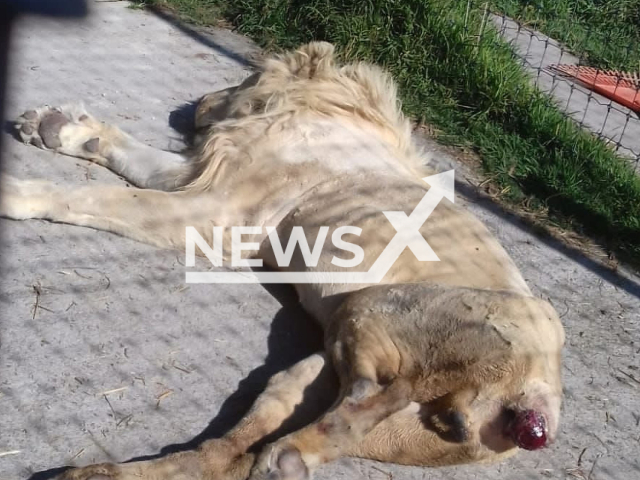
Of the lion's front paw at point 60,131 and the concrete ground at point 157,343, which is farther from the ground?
the lion's front paw at point 60,131

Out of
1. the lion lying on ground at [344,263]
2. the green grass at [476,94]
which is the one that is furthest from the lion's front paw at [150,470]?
the green grass at [476,94]

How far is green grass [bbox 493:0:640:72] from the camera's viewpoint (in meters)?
7.17

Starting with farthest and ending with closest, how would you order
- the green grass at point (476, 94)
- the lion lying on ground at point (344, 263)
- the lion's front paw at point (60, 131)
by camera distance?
the green grass at point (476, 94) → the lion's front paw at point (60, 131) → the lion lying on ground at point (344, 263)

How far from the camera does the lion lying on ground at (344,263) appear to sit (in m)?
2.90

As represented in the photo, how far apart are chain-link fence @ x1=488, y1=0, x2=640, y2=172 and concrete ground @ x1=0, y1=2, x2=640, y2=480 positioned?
5.17 feet

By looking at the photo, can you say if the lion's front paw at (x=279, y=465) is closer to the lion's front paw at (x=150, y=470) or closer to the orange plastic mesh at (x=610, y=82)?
the lion's front paw at (x=150, y=470)

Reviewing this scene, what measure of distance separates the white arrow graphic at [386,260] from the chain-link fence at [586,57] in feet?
7.44

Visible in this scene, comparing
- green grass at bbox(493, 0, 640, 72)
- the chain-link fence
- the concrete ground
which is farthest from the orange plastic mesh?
the concrete ground

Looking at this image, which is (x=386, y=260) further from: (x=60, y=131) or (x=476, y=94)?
(x=476, y=94)

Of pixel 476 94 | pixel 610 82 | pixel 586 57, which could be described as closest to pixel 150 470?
pixel 476 94

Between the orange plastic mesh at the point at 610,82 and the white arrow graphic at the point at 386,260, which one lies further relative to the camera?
the orange plastic mesh at the point at 610,82

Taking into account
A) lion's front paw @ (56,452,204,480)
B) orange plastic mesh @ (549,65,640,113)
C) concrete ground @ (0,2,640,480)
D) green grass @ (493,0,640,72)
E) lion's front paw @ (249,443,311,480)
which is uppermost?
green grass @ (493,0,640,72)

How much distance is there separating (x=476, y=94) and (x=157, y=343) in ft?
9.99

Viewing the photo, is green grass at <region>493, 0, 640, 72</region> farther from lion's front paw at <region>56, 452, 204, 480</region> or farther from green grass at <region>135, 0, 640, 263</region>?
lion's front paw at <region>56, 452, 204, 480</region>
